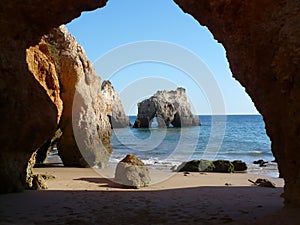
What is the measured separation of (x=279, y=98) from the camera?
6422 mm

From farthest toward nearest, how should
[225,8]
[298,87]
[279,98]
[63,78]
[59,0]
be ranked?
1. [63,78]
2. [59,0]
3. [225,8]
4. [279,98]
5. [298,87]

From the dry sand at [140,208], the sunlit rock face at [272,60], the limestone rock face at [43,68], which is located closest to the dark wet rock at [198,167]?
the dry sand at [140,208]

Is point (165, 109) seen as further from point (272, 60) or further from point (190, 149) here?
point (272, 60)

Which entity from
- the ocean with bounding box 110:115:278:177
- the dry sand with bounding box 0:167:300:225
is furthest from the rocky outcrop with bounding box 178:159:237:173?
the dry sand with bounding box 0:167:300:225

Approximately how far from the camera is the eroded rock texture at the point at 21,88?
26.2ft

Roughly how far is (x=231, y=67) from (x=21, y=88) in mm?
5267

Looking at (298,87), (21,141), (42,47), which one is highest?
(42,47)

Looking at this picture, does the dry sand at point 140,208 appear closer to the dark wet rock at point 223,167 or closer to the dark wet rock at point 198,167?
the dark wet rock at point 198,167

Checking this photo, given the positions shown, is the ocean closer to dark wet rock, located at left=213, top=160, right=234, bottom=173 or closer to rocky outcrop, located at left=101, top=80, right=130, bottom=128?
dark wet rock, located at left=213, top=160, right=234, bottom=173

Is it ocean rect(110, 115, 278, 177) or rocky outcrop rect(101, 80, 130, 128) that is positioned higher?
rocky outcrop rect(101, 80, 130, 128)

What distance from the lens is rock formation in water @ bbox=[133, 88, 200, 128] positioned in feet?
199

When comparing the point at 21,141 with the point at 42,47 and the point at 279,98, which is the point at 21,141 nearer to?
the point at 42,47

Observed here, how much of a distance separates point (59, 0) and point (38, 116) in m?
3.02

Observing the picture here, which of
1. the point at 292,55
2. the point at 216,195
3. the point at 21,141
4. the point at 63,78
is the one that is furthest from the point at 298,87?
the point at 63,78
